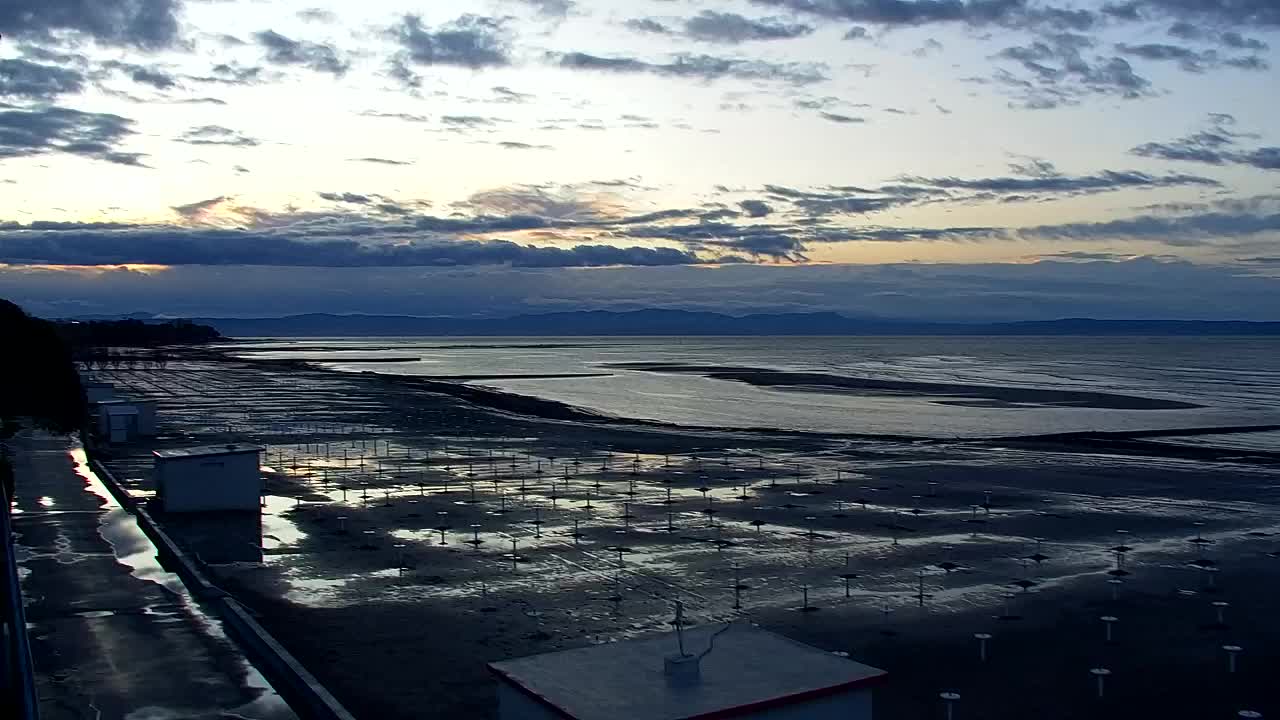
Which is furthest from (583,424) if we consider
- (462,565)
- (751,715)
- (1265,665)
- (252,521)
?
(751,715)

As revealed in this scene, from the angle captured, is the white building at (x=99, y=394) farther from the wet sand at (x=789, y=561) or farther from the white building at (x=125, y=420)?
the wet sand at (x=789, y=561)

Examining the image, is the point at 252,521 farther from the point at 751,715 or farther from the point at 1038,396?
the point at 1038,396

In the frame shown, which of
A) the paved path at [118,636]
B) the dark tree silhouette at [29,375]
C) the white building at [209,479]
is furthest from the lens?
the dark tree silhouette at [29,375]

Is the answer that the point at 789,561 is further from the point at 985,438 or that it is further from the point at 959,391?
the point at 959,391

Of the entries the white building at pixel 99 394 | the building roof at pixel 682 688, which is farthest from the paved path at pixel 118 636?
the white building at pixel 99 394

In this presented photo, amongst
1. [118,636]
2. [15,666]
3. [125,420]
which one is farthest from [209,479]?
[125,420]

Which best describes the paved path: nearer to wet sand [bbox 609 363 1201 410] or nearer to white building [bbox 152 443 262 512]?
white building [bbox 152 443 262 512]

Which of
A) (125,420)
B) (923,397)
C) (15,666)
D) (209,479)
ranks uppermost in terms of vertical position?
(125,420)
